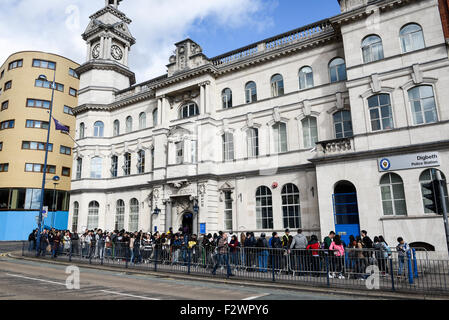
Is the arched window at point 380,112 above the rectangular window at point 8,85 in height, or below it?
below

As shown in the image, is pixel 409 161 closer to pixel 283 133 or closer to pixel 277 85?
pixel 283 133

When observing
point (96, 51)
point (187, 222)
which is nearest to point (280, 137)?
point (187, 222)

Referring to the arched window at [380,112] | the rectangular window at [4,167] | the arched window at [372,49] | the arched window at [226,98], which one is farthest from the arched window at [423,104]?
the rectangular window at [4,167]

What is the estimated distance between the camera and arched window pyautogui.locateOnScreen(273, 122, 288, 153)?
22938 mm

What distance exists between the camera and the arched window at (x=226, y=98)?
1023 inches

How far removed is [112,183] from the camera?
106ft

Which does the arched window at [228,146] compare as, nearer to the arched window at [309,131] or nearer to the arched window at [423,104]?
the arched window at [309,131]

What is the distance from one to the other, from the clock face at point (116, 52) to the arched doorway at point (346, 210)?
28.6 meters

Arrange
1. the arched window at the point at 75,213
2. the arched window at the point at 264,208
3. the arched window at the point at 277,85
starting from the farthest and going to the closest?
the arched window at the point at 75,213, the arched window at the point at 277,85, the arched window at the point at 264,208

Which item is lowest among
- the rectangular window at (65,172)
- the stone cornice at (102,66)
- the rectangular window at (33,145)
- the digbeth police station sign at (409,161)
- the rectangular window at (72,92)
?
the digbeth police station sign at (409,161)

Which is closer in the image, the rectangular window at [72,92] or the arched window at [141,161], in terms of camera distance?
the arched window at [141,161]

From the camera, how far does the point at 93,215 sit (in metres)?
32.0

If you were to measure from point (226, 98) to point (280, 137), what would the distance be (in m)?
6.06
